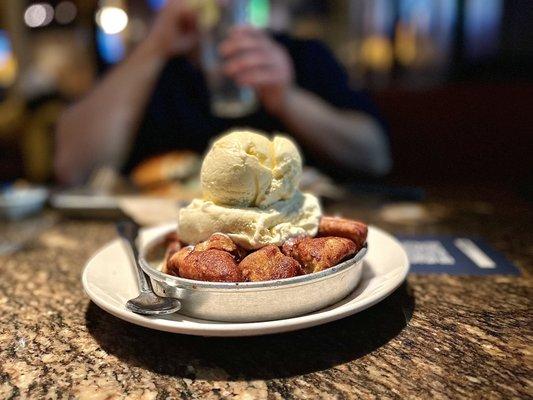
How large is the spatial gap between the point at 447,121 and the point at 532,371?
1931 millimetres

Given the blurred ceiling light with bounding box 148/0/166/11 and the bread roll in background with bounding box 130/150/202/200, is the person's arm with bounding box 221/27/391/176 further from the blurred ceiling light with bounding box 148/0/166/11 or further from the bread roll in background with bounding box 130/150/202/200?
the blurred ceiling light with bounding box 148/0/166/11

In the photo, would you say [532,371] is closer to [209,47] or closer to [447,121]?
[209,47]

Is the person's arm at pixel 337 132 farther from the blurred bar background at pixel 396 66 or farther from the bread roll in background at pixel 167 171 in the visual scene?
the bread roll in background at pixel 167 171

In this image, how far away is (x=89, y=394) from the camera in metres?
0.44

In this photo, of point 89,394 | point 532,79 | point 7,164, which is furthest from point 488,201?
point 7,164

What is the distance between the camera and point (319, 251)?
0.55 meters

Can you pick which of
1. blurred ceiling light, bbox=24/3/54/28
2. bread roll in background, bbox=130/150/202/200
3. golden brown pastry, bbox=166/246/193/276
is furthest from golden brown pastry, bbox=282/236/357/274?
blurred ceiling light, bbox=24/3/54/28

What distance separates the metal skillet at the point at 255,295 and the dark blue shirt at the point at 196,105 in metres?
1.43

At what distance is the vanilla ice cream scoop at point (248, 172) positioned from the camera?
610 mm

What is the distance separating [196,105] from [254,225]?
5.04ft

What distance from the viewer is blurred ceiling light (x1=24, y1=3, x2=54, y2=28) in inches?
175

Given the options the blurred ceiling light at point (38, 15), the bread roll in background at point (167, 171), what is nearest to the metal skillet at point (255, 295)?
the bread roll in background at point (167, 171)

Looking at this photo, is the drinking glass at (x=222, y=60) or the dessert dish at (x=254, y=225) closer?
the dessert dish at (x=254, y=225)

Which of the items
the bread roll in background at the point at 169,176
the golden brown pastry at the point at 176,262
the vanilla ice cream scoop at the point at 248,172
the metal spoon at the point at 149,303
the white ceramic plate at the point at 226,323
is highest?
the vanilla ice cream scoop at the point at 248,172
